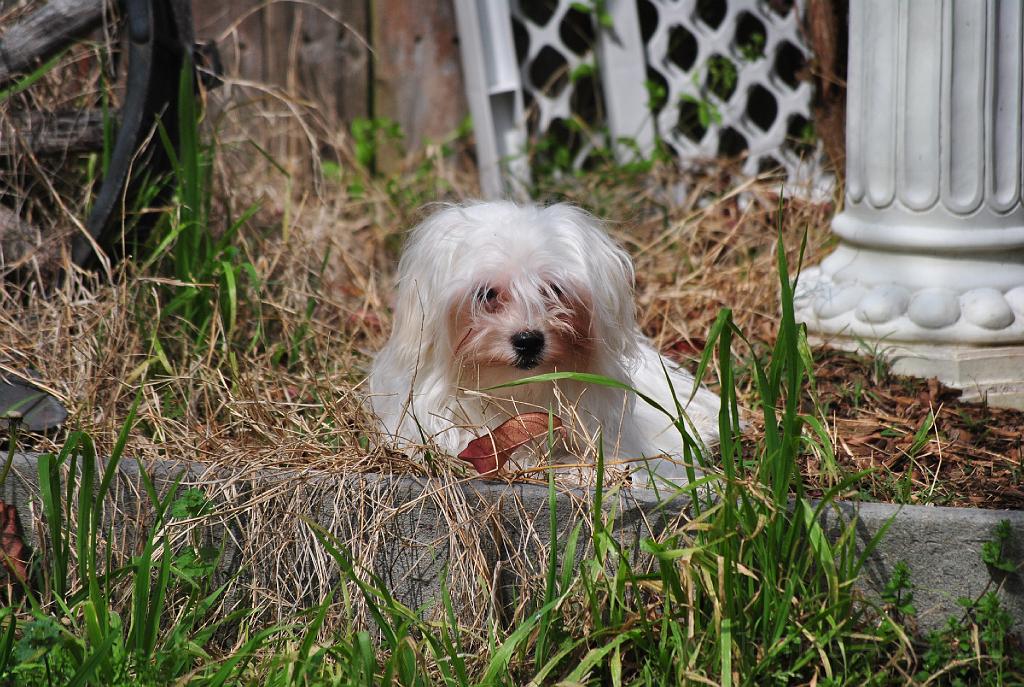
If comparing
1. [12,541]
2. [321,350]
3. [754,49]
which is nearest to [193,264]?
[321,350]

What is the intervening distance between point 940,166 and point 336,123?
8.95 ft

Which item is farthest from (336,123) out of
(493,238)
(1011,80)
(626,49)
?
(1011,80)

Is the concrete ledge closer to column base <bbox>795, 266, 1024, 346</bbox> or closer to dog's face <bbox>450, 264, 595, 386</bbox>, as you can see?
dog's face <bbox>450, 264, 595, 386</bbox>

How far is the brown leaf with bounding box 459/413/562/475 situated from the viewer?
2.16 metres

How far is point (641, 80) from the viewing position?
422 cm

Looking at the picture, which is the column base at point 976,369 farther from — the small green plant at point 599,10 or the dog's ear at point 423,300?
the small green plant at point 599,10

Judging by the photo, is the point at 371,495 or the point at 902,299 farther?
the point at 902,299

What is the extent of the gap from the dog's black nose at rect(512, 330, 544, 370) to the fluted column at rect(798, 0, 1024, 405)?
1.14 meters

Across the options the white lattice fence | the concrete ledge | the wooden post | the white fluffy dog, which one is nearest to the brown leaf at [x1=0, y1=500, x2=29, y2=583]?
the concrete ledge

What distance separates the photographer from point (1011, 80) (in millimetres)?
2686

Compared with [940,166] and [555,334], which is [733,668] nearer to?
[555,334]

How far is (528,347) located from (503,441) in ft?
0.71

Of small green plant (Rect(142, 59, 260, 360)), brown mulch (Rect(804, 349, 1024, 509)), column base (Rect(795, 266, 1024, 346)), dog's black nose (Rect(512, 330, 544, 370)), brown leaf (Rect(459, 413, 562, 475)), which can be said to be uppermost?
small green plant (Rect(142, 59, 260, 360))

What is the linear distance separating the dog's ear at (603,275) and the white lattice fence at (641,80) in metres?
1.89
